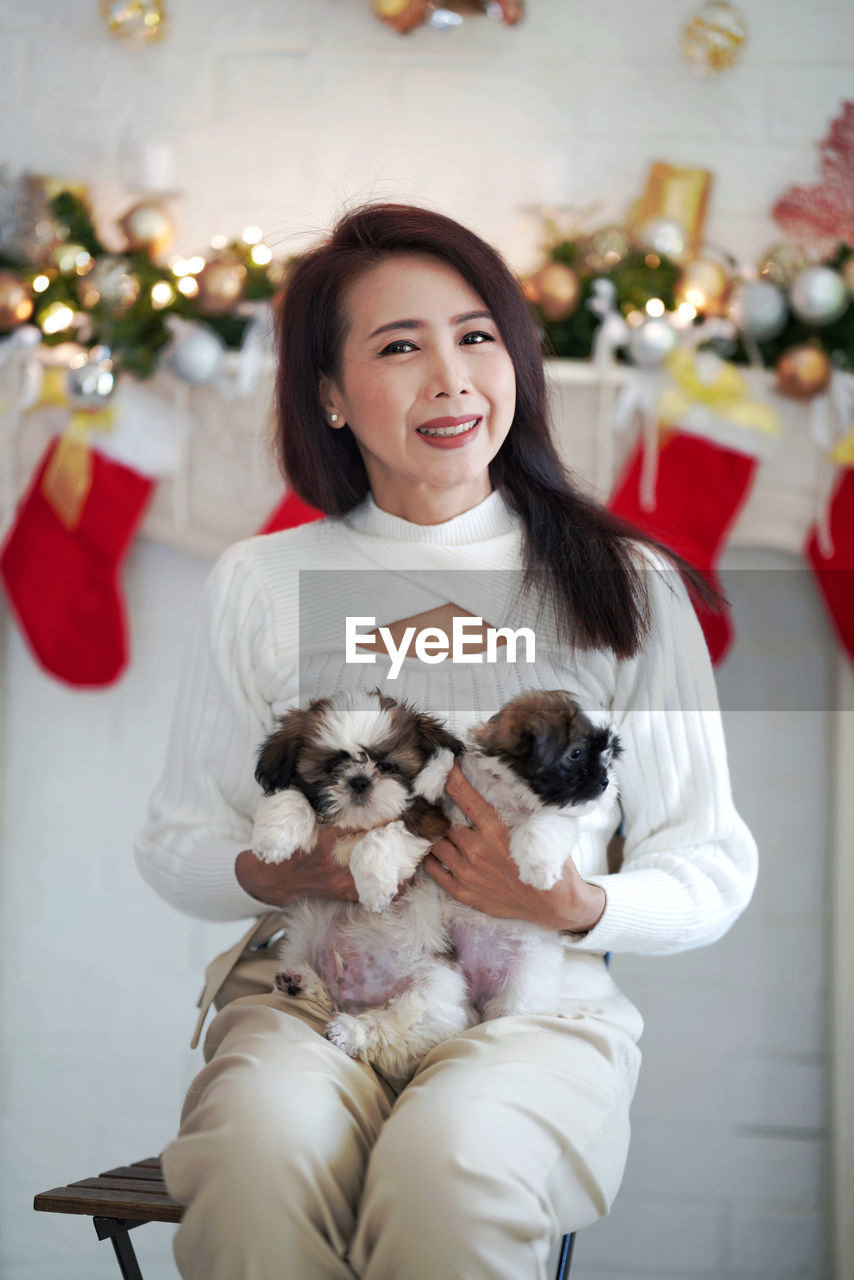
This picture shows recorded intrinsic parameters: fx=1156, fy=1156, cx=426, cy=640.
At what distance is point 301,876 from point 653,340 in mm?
1387

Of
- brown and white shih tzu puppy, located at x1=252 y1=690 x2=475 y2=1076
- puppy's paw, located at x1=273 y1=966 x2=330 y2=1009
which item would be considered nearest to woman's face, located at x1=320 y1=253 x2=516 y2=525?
brown and white shih tzu puppy, located at x1=252 y1=690 x2=475 y2=1076

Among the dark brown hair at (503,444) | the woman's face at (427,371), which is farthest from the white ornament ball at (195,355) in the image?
the woman's face at (427,371)

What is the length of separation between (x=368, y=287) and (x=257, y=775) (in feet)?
2.32

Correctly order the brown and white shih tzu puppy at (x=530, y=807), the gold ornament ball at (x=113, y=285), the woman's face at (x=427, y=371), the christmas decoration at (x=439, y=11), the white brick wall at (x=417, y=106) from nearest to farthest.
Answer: the brown and white shih tzu puppy at (x=530, y=807) < the woman's face at (x=427, y=371) < the gold ornament ball at (x=113, y=285) < the christmas decoration at (x=439, y=11) < the white brick wall at (x=417, y=106)

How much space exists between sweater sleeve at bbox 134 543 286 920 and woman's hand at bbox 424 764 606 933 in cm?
41

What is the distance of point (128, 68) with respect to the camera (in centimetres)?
274

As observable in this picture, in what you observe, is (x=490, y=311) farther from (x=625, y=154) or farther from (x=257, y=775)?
(x=625, y=154)

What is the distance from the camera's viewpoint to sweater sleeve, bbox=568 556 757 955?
1.51 meters

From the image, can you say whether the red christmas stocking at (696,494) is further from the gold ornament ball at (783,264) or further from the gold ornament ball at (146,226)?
the gold ornament ball at (146,226)

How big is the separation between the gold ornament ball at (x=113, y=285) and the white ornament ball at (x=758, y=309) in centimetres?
124

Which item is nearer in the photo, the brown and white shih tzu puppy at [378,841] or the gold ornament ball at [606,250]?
the brown and white shih tzu puppy at [378,841]

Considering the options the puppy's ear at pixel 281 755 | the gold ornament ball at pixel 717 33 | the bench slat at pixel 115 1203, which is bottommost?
the bench slat at pixel 115 1203

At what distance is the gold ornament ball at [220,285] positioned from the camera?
2.37m

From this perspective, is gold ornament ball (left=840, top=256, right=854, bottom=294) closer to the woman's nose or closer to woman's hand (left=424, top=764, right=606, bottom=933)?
the woman's nose
